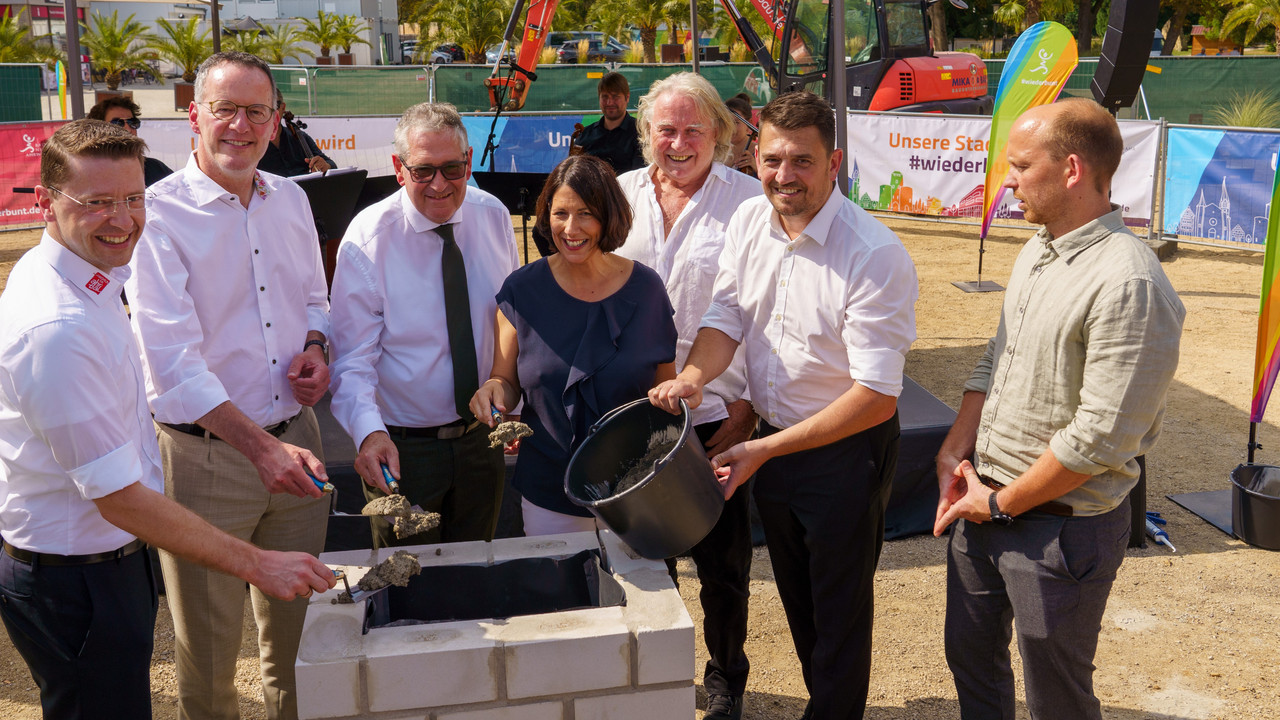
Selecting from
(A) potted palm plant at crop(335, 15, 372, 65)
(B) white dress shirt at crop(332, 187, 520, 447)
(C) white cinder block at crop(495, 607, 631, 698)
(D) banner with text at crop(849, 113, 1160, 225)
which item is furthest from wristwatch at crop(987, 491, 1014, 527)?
(A) potted palm plant at crop(335, 15, 372, 65)

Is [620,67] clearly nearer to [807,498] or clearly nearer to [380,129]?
[380,129]

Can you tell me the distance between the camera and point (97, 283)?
206cm

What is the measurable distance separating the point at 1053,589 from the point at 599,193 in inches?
60.2

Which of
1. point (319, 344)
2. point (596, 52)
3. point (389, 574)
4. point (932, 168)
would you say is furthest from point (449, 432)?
point (596, 52)

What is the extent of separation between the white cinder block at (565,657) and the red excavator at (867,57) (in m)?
11.4

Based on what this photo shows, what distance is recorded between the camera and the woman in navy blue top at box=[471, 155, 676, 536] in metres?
2.65

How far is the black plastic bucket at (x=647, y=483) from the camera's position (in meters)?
2.07

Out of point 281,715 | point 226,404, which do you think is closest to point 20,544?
point 226,404

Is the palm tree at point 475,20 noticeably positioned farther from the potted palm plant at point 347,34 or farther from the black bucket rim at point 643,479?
the black bucket rim at point 643,479

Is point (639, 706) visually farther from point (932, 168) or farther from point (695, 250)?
point (932, 168)

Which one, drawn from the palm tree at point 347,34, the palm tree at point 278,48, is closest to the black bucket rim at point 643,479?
the palm tree at point 278,48

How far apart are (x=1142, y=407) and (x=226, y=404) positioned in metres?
2.20

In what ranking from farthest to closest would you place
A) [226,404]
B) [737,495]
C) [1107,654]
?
1. [1107,654]
2. [737,495]
3. [226,404]

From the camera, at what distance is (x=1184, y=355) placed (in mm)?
7621
